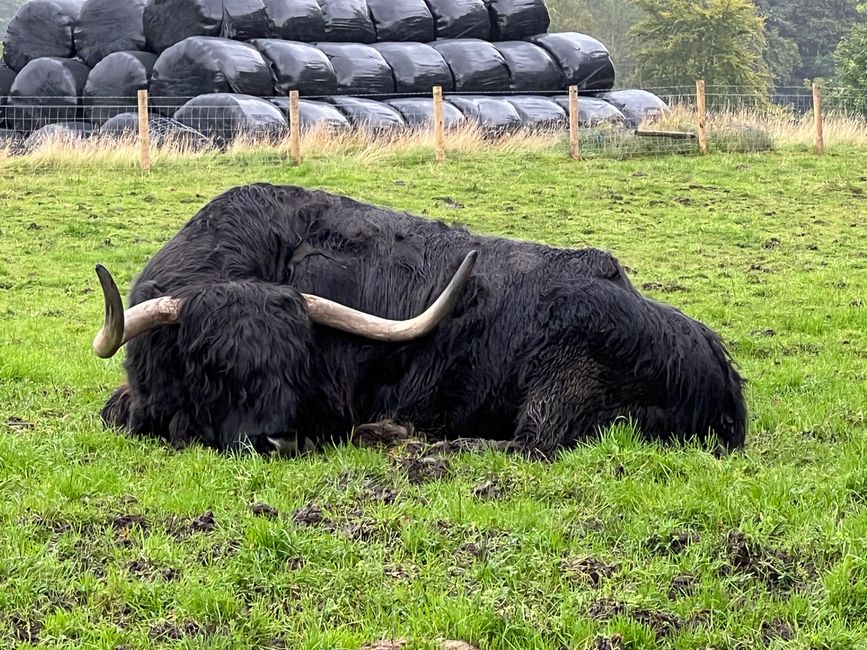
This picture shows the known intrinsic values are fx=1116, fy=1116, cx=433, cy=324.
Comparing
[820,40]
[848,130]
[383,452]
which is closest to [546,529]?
[383,452]

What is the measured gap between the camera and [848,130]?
1051 inches

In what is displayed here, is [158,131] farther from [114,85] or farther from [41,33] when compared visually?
[41,33]

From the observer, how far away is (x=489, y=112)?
2473 centimetres

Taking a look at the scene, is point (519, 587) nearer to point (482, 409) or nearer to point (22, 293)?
point (482, 409)

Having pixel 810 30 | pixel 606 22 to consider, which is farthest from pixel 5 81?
pixel 606 22

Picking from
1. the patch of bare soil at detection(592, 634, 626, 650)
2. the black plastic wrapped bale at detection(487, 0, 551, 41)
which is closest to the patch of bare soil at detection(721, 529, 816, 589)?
the patch of bare soil at detection(592, 634, 626, 650)

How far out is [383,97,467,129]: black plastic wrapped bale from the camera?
23.7 metres

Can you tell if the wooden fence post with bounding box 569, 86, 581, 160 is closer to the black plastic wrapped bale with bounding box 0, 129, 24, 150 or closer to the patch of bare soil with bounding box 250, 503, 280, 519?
the black plastic wrapped bale with bounding box 0, 129, 24, 150

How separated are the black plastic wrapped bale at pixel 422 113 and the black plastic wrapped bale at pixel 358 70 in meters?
0.50

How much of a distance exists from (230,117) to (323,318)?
16.1 metres

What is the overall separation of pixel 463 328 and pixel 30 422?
2.57 metres

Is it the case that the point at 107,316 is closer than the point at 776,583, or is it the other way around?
the point at 776,583

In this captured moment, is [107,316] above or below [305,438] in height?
above

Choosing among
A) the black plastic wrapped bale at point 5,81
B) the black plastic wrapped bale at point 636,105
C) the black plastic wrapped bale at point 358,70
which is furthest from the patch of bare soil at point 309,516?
the black plastic wrapped bale at point 636,105
